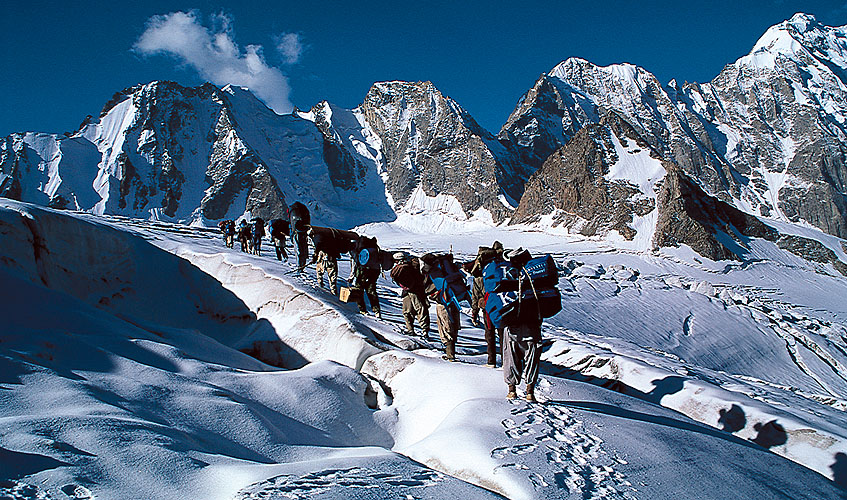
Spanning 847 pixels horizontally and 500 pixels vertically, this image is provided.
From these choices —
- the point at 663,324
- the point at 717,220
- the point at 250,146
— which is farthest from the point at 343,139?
the point at 663,324

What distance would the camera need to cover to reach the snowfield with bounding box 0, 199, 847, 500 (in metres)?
2.77

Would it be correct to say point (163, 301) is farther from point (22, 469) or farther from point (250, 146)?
point (250, 146)

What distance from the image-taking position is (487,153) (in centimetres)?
13375

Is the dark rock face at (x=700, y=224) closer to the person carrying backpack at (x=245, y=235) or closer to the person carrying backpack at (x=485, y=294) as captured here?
the person carrying backpack at (x=245, y=235)

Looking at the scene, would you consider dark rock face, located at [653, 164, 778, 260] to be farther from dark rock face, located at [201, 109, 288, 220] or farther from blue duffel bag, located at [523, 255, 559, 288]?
dark rock face, located at [201, 109, 288, 220]

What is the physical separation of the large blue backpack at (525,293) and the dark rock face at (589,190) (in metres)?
78.4

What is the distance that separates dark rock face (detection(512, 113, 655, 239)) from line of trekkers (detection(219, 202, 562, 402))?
7432 centimetres

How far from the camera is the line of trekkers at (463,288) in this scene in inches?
183

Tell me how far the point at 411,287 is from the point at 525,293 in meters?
3.87

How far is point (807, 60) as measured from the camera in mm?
167250

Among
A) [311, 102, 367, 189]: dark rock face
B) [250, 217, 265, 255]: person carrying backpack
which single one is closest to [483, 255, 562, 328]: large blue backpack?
[250, 217, 265, 255]: person carrying backpack

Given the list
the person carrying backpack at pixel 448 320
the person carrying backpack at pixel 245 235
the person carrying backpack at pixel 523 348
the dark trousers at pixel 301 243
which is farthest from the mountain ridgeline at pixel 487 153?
the person carrying backpack at pixel 523 348

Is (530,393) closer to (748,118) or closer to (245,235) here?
(245,235)

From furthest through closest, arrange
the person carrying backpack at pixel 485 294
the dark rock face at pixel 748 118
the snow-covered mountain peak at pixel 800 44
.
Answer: the snow-covered mountain peak at pixel 800 44 → the dark rock face at pixel 748 118 → the person carrying backpack at pixel 485 294
